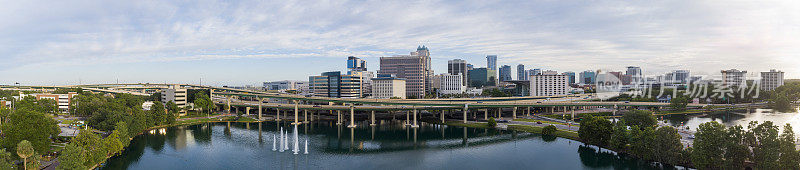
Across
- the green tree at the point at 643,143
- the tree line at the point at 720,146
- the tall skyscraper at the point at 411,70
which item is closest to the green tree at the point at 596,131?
the tree line at the point at 720,146

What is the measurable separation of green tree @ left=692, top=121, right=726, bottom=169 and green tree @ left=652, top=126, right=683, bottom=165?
3035mm

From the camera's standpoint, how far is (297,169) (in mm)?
34156

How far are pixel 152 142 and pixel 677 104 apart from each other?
9755cm

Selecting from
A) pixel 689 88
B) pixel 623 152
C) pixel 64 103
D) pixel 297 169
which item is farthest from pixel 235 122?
pixel 689 88

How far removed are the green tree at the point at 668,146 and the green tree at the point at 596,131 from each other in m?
8.74

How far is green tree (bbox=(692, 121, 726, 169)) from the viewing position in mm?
27453

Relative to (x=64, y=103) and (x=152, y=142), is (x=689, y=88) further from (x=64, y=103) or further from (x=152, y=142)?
(x=64, y=103)

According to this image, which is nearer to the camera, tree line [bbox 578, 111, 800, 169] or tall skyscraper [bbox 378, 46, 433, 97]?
tree line [bbox 578, 111, 800, 169]

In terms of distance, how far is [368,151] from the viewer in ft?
144

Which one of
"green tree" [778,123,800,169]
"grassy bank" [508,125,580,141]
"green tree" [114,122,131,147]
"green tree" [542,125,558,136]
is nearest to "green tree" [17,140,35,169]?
"green tree" [114,122,131,147]

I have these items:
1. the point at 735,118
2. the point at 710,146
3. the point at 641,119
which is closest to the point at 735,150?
the point at 710,146

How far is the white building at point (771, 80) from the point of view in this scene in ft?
342

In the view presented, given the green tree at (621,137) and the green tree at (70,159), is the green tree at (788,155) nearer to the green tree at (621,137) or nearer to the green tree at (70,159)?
the green tree at (621,137)

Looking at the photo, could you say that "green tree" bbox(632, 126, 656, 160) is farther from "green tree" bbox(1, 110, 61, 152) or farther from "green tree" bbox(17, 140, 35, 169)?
"green tree" bbox(1, 110, 61, 152)
